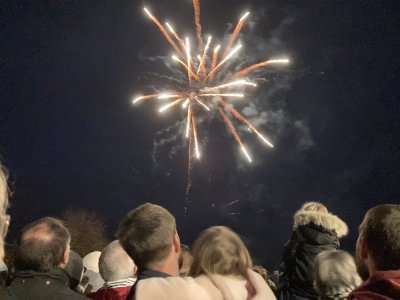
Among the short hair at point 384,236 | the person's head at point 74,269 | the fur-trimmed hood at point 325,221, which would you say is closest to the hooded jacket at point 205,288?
the short hair at point 384,236

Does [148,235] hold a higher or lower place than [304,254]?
higher

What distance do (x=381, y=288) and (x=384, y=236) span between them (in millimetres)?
307

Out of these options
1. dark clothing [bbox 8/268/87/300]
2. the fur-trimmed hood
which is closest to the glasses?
dark clothing [bbox 8/268/87/300]

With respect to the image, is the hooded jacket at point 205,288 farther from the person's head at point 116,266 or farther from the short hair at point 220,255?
the person's head at point 116,266

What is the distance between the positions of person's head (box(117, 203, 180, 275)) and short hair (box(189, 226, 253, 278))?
0.16m

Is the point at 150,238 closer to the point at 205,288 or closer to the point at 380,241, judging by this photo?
the point at 205,288

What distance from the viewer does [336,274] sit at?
4184 mm

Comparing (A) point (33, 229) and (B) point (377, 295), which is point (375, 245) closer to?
(B) point (377, 295)

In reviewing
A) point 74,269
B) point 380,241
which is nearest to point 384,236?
point 380,241

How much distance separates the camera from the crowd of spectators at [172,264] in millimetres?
2748

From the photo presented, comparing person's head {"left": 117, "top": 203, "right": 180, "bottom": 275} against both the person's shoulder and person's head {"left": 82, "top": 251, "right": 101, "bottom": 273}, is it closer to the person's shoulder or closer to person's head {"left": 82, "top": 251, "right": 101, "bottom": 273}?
the person's shoulder

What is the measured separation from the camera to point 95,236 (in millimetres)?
59875

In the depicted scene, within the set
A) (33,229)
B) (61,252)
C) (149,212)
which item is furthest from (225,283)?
(33,229)

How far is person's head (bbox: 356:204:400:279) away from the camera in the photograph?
275 centimetres
